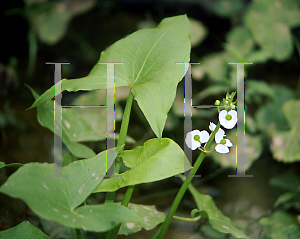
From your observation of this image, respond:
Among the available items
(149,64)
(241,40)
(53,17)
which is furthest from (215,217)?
(53,17)

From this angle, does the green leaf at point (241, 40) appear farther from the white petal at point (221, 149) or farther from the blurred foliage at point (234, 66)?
the white petal at point (221, 149)

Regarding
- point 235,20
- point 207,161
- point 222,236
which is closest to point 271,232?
point 222,236

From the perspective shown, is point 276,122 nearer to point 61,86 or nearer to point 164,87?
point 164,87

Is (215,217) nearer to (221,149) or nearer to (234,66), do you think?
(221,149)

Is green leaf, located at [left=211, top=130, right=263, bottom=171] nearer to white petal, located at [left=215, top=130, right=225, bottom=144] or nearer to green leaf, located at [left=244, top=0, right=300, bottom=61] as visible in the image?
green leaf, located at [left=244, top=0, right=300, bottom=61]

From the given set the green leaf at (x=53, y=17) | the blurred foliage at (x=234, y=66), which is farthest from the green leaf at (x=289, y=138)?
the green leaf at (x=53, y=17)

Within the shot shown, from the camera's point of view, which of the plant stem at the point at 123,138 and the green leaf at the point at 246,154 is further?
the green leaf at the point at 246,154
